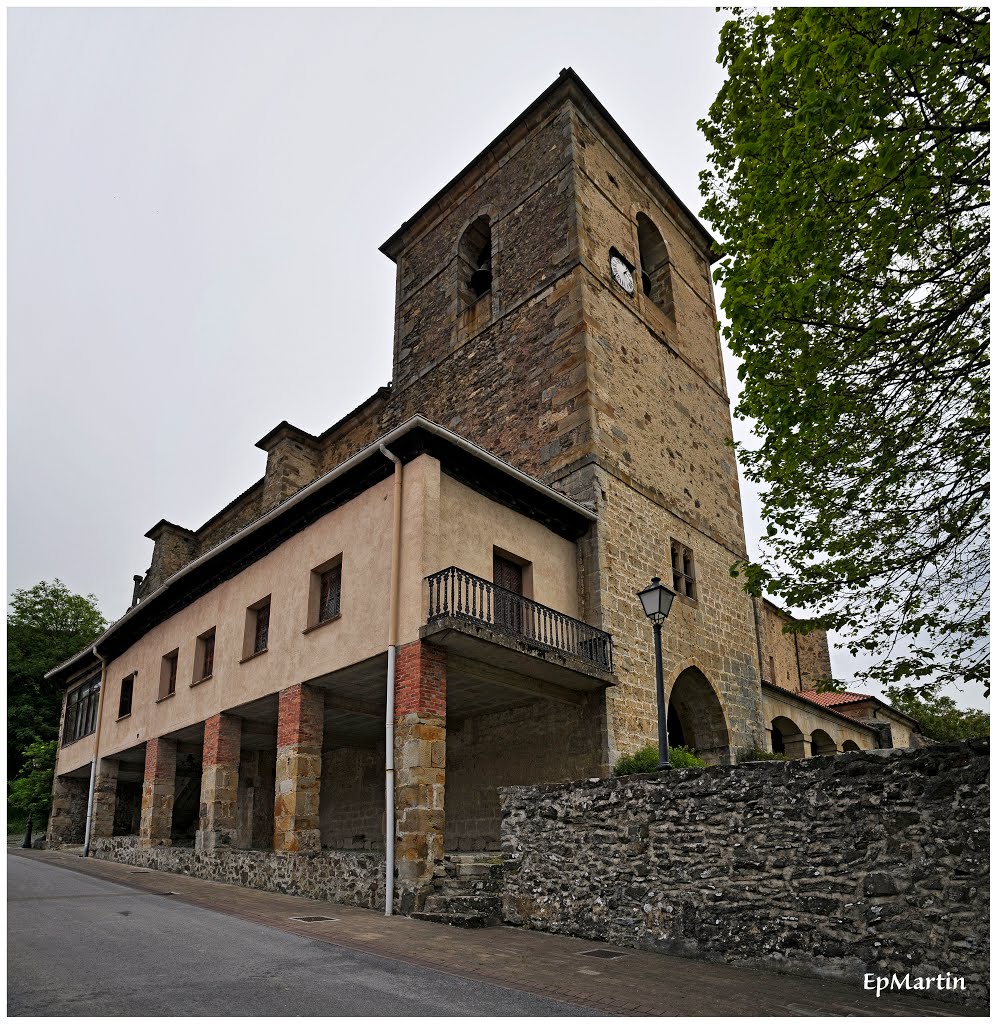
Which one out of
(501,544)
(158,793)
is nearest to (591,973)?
(501,544)

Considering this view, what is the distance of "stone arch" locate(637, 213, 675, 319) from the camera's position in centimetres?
1988

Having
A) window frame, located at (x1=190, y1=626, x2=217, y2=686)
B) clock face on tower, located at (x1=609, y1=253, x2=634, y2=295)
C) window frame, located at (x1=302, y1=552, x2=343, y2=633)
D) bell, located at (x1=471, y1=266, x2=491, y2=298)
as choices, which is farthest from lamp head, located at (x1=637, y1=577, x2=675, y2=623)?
bell, located at (x1=471, y1=266, x2=491, y2=298)

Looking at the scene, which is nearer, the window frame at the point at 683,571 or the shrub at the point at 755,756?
the shrub at the point at 755,756

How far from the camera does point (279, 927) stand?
8.12 meters

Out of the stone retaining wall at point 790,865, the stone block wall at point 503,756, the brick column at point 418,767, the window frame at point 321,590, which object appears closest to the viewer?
the stone retaining wall at point 790,865

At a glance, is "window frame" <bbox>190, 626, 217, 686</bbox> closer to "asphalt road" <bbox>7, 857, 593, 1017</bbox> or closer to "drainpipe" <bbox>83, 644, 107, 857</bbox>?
"drainpipe" <bbox>83, 644, 107, 857</bbox>

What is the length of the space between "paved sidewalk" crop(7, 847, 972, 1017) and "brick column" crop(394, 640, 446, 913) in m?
0.66

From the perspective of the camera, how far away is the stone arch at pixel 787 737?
19203 mm

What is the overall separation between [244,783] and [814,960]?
16.8m

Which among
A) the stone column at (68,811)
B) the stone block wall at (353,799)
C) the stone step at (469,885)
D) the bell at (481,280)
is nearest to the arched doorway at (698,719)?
the stone block wall at (353,799)

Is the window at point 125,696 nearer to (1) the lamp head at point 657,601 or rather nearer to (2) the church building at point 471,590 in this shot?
(2) the church building at point 471,590

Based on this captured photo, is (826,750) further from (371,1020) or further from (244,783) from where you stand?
(371,1020)

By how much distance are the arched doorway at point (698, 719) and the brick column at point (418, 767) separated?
6540 millimetres

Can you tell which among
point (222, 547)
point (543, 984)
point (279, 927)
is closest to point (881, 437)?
point (543, 984)
